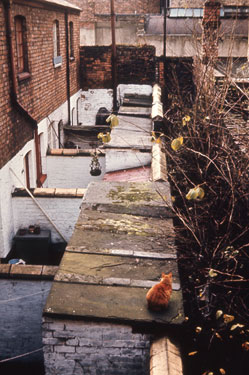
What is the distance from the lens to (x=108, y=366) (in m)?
3.82

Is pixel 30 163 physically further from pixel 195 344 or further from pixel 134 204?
pixel 195 344

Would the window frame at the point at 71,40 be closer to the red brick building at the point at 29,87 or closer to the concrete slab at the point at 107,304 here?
the red brick building at the point at 29,87

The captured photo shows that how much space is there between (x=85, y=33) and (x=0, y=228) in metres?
17.0

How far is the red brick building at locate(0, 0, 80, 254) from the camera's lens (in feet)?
25.5

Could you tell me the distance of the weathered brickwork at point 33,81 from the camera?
769cm

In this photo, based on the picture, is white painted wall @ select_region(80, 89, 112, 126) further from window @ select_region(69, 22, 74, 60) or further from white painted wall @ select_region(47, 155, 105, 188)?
white painted wall @ select_region(47, 155, 105, 188)

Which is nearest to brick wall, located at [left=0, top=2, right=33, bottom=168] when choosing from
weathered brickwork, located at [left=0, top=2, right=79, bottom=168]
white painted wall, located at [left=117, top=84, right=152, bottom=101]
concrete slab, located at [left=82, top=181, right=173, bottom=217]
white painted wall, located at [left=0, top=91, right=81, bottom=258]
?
weathered brickwork, located at [left=0, top=2, right=79, bottom=168]

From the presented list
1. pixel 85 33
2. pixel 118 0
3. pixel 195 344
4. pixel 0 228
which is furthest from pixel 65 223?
pixel 118 0

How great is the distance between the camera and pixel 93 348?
374 centimetres

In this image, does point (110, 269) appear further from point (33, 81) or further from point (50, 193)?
point (33, 81)

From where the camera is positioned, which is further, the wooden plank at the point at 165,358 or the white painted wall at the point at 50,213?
the white painted wall at the point at 50,213

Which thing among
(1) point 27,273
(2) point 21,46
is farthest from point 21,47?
(1) point 27,273

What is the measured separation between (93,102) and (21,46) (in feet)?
24.6

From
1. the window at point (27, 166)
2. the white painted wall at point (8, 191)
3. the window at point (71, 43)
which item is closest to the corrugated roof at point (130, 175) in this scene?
the white painted wall at point (8, 191)
